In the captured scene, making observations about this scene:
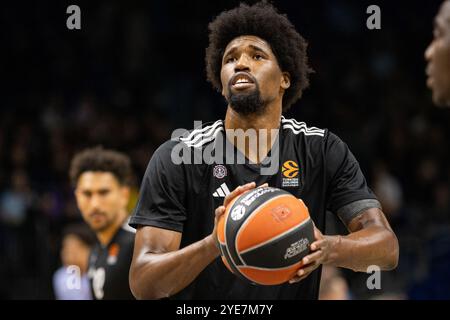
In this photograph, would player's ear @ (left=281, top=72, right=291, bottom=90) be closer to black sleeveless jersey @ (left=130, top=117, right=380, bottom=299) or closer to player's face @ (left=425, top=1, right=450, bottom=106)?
black sleeveless jersey @ (left=130, top=117, right=380, bottom=299)

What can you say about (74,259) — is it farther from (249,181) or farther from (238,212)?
(238,212)

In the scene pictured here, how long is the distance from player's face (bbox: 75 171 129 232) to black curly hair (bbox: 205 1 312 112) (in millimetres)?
2116

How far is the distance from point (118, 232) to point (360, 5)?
18.4 feet

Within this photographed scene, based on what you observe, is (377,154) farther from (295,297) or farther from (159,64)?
(295,297)

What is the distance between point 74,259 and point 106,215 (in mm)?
1138

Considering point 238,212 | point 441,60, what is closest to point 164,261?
point 238,212

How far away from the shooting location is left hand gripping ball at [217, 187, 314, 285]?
3.38 m

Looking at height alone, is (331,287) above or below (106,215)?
below

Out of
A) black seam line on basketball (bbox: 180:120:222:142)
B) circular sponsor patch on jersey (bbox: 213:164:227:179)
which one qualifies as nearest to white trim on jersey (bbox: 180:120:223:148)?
black seam line on basketball (bbox: 180:120:222:142)

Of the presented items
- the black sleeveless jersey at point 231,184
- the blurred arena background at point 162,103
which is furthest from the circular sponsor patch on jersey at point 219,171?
the blurred arena background at point 162,103

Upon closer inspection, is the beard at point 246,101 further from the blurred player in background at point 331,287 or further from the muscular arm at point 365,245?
the blurred player in background at point 331,287

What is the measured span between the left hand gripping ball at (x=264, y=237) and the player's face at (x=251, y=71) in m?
0.77

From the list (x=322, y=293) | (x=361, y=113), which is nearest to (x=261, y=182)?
(x=322, y=293)

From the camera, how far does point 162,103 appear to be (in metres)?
10.3
